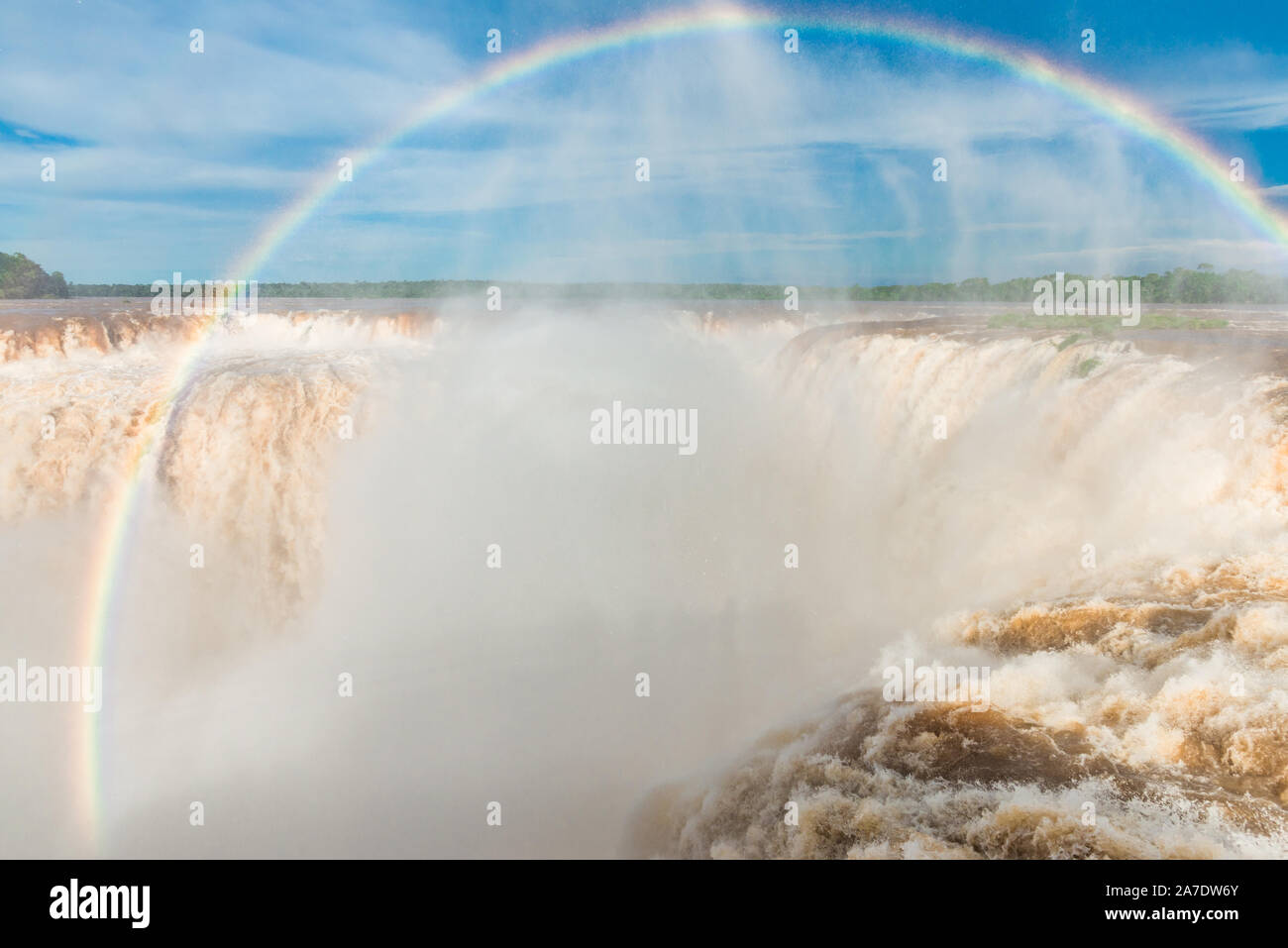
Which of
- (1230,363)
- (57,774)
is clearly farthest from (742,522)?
(57,774)

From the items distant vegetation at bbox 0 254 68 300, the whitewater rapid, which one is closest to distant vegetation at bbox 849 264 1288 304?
the whitewater rapid

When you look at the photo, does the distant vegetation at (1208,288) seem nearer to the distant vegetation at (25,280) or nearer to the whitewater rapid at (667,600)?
the whitewater rapid at (667,600)

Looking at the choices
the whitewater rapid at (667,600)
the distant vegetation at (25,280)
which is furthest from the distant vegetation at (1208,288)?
the distant vegetation at (25,280)

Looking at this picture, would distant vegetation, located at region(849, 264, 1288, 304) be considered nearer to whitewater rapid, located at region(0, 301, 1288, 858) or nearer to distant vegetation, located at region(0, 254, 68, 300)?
whitewater rapid, located at region(0, 301, 1288, 858)

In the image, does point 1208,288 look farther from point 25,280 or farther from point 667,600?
point 25,280

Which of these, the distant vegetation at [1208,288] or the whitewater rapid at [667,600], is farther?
the distant vegetation at [1208,288]

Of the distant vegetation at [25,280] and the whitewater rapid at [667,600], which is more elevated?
the distant vegetation at [25,280]
